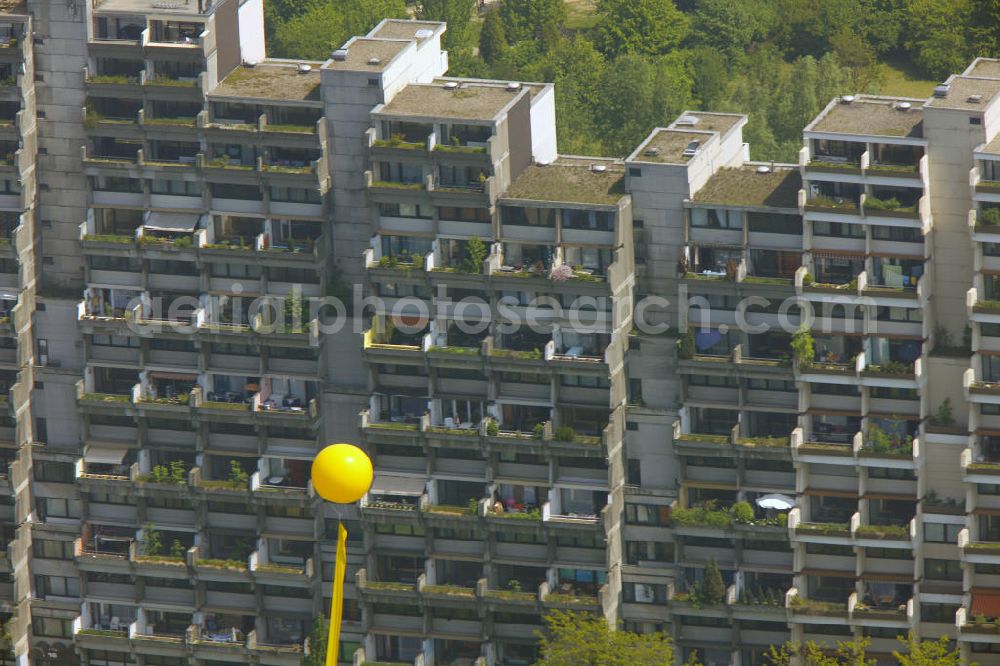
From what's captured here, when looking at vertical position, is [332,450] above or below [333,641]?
above

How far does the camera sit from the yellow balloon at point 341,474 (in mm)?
189125

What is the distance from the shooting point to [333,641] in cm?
19962

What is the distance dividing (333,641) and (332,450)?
616 inches

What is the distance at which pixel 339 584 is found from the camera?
197 metres

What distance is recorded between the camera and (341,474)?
189000 mm

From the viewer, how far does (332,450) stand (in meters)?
190

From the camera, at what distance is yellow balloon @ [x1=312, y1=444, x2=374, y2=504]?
189 metres

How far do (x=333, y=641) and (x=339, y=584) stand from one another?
15.9 feet
